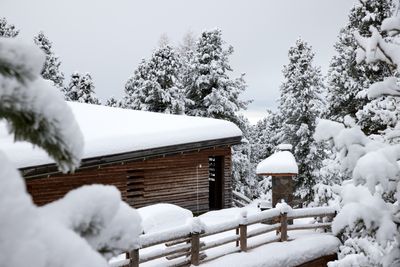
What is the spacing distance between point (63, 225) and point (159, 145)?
13.0 metres

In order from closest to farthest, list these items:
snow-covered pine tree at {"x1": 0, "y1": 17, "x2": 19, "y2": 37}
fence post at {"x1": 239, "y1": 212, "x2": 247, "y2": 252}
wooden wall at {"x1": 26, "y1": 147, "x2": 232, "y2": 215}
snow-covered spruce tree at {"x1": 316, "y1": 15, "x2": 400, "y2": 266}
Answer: snow-covered spruce tree at {"x1": 316, "y1": 15, "x2": 400, "y2": 266} → fence post at {"x1": 239, "y1": 212, "x2": 247, "y2": 252} → wooden wall at {"x1": 26, "y1": 147, "x2": 232, "y2": 215} → snow-covered pine tree at {"x1": 0, "y1": 17, "x2": 19, "y2": 37}

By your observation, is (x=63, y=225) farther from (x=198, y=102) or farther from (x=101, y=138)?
(x=198, y=102)

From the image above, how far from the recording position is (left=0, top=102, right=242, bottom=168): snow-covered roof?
36.4 ft

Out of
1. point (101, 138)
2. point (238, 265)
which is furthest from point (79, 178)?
point (238, 265)

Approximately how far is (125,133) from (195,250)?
5.84 meters

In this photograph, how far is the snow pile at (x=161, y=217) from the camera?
1025 centimetres

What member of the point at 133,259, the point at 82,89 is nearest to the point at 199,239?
Answer: the point at 133,259

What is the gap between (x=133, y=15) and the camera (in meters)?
107

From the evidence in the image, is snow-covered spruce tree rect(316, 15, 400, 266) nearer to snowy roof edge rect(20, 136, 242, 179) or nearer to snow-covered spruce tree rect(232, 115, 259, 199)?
snowy roof edge rect(20, 136, 242, 179)

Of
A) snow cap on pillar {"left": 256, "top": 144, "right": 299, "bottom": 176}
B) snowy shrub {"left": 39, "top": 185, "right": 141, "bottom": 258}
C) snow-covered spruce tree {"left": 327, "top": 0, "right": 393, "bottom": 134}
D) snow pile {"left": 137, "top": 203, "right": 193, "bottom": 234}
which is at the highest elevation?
snow-covered spruce tree {"left": 327, "top": 0, "right": 393, "bottom": 134}

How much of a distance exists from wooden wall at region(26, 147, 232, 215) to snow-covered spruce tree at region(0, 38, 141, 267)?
37.0 ft

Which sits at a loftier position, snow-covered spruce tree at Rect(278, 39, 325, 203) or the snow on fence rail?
snow-covered spruce tree at Rect(278, 39, 325, 203)

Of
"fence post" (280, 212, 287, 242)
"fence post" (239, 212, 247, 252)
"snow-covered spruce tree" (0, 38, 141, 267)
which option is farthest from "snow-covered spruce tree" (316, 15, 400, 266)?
"fence post" (280, 212, 287, 242)

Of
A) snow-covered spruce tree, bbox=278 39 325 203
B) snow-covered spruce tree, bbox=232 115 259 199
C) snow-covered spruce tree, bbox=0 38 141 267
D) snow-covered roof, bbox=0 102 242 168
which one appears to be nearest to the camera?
snow-covered spruce tree, bbox=0 38 141 267
